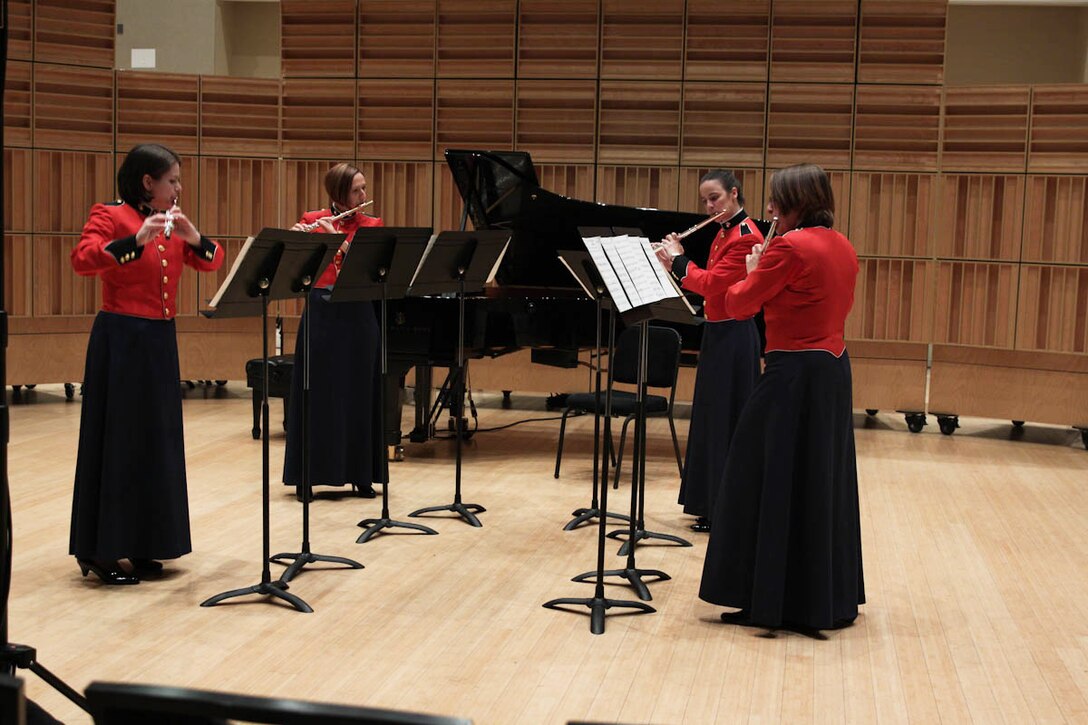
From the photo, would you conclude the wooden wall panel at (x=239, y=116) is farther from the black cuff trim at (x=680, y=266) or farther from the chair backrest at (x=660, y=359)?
the black cuff trim at (x=680, y=266)

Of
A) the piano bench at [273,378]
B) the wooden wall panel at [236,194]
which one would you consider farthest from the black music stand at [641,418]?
the wooden wall panel at [236,194]

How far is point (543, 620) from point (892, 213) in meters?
5.15

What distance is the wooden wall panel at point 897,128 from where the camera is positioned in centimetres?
767

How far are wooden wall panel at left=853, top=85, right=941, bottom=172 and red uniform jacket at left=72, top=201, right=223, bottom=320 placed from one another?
5247 mm

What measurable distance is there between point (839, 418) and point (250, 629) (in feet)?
6.27

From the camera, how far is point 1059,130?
7.32 meters

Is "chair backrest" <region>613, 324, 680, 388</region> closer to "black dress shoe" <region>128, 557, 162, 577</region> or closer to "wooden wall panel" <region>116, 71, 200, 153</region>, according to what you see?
"black dress shoe" <region>128, 557, 162, 577</region>

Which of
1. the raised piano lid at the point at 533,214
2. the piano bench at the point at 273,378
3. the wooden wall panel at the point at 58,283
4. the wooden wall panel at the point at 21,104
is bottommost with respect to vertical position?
the piano bench at the point at 273,378

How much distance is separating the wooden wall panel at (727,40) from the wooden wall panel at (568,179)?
978mm

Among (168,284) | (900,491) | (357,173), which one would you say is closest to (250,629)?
(168,284)

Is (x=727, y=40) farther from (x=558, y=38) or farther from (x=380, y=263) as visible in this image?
(x=380, y=263)

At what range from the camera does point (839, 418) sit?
347 centimetres

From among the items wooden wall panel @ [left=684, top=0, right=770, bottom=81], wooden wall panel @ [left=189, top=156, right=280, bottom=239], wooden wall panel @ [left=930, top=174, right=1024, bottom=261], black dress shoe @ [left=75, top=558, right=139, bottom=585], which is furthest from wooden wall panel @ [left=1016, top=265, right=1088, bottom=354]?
black dress shoe @ [left=75, top=558, right=139, bottom=585]

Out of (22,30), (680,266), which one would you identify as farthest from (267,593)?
(22,30)
